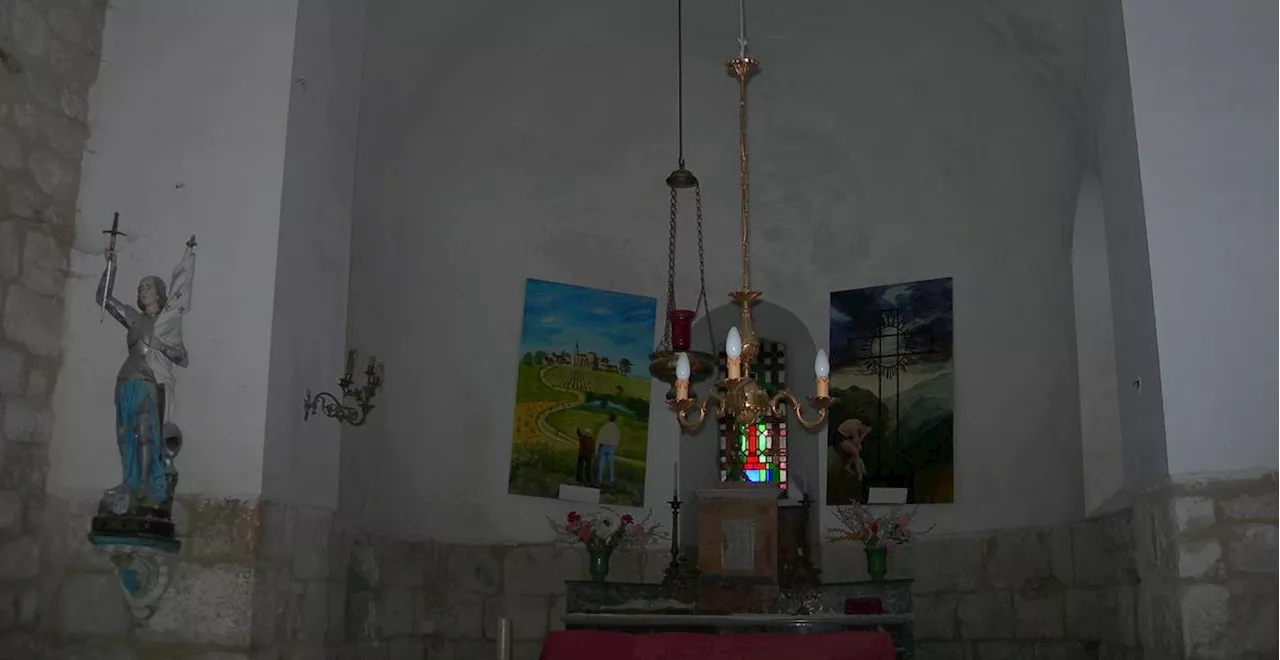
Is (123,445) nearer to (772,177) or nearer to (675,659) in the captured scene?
(675,659)

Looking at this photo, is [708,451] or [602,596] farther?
[708,451]

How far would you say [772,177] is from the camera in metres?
Result: 8.05

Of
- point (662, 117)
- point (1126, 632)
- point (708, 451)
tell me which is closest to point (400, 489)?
point (708, 451)

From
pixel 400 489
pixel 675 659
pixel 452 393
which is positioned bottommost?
pixel 675 659

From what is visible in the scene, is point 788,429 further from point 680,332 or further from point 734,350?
point 734,350

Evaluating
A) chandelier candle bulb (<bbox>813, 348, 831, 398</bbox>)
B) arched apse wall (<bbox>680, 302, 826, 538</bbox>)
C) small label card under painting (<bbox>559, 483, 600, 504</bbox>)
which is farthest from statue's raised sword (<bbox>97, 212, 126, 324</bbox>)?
arched apse wall (<bbox>680, 302, 826, 538</bbox>)

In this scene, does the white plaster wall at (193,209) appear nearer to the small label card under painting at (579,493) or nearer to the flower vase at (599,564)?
the flower vase at (599,564)

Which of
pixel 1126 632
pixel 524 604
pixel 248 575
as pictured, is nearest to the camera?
pixel 248 575

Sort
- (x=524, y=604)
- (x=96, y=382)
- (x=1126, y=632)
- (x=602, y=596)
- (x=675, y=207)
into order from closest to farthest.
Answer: (x=96, y=382)
(x=1126, y=632)
(x=602, y=596)
(x=524, y=604)
(x=675, y=207)

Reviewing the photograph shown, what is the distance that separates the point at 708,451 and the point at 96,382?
4.36 metres

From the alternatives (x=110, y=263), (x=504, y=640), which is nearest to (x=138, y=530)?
(x=110, y=263)

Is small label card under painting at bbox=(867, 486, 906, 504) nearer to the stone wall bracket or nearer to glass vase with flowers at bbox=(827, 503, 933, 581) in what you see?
glass vase with flowers at bbox=(827, 503, 933, 581)

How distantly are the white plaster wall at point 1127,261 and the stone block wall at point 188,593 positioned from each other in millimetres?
3533

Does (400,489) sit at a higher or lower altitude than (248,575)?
higher
